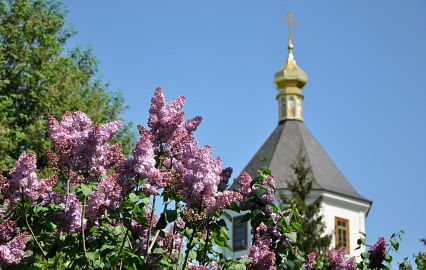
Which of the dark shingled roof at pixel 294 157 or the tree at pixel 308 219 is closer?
the tree at pixel 308 219

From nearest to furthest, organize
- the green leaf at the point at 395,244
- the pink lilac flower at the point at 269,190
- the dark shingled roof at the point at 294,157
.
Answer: the pink lilac flower at the point at 269,190 → the green leaf at the point at 395,244 → the dark shingled roof at the point at 294,157

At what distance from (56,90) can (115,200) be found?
1925cm

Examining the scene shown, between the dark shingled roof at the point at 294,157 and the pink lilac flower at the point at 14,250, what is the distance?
3441 centimetres

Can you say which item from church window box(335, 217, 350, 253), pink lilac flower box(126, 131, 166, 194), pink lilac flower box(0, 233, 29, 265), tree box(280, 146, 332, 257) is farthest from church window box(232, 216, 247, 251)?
pink lilac flower box(126, 131, 166, 194)

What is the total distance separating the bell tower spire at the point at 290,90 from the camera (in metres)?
47.8

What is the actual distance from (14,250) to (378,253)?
10.2ft

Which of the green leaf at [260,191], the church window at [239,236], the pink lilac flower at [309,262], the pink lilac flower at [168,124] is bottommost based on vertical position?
the pink lilac flower at [309,262]

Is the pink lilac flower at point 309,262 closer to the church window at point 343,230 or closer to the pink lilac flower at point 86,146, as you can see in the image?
the pink lilac flower at point 86,146

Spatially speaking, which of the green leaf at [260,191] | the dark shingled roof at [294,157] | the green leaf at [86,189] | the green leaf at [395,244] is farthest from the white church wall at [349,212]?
the green leaf at [86,189]

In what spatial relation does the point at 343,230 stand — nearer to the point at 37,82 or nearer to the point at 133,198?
the point at 37,82

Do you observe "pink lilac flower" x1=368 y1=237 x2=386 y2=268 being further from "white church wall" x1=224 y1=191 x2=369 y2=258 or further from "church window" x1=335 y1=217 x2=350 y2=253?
"church window" x1=335 y1=217 x2=350 y2=253

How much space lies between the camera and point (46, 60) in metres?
24.9

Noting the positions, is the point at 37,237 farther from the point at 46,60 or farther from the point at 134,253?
the point at 46,60

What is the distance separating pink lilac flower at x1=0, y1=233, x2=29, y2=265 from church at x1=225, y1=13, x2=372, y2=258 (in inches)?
1158
